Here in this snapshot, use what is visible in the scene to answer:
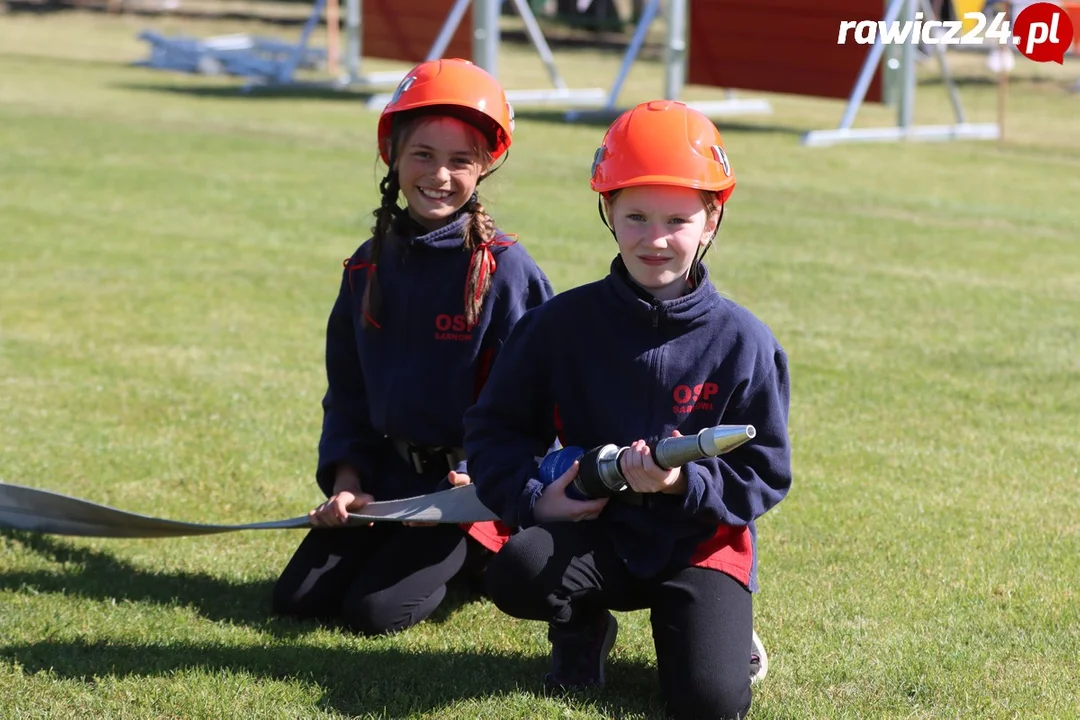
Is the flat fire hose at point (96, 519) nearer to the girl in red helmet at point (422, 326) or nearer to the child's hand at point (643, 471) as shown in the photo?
the girl in red helmet at point (422, 326)

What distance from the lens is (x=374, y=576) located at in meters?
4.37

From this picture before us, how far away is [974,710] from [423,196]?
6.74ft

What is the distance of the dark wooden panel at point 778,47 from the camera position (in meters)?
19.5

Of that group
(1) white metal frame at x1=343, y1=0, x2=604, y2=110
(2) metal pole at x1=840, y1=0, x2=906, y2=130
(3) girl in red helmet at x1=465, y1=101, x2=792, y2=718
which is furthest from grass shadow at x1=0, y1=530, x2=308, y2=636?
(1) white metal frame at x1=343, y1=0, x2=604, y2=110

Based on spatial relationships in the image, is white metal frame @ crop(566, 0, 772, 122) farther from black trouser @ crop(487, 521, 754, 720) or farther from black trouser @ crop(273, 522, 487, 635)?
A: black trouser @ crop(487, 521, 754, 720)

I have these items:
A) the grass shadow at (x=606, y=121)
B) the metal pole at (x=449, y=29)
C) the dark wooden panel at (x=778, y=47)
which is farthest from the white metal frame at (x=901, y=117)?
the metal pole at (x=449, y=29)

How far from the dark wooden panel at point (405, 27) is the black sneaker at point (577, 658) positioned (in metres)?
20.3

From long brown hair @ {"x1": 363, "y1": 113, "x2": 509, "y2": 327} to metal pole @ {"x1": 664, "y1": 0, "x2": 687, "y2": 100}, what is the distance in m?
16.7

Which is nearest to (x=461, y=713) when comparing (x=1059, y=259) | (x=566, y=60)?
(x=1059, y=259)

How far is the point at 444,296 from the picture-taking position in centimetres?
440

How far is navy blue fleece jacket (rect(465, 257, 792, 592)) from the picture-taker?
362 cm

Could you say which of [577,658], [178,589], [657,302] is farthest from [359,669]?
[657,302]

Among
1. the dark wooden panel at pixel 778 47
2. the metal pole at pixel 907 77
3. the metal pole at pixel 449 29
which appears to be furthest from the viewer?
the metal pole at pixel 449 29
